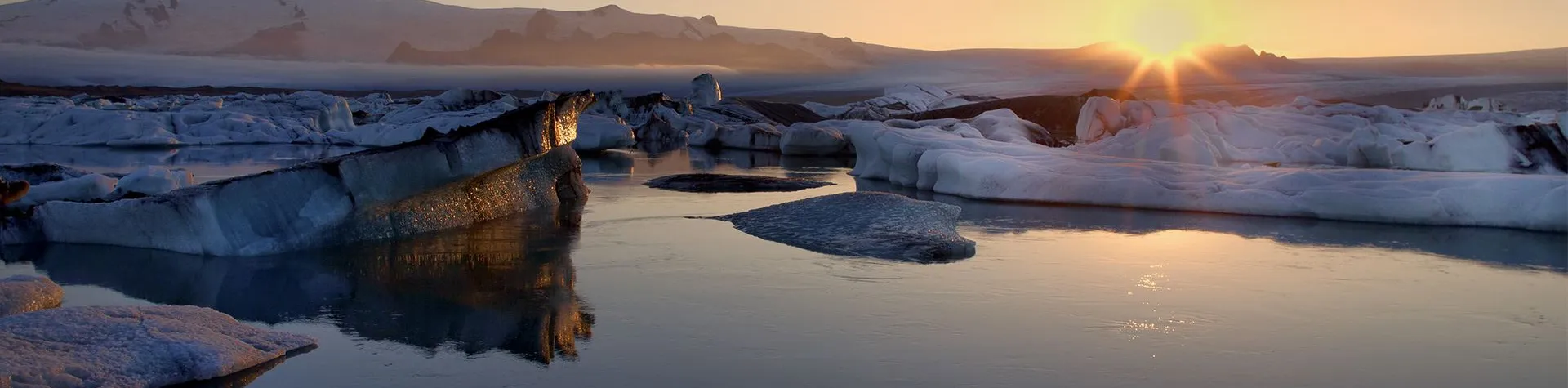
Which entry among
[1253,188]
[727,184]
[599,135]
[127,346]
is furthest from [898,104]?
[127,346]

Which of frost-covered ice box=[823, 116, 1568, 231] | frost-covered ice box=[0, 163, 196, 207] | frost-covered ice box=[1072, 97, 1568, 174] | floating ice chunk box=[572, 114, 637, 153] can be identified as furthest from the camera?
floating ice chunk box=[572, 114, 637, 153]

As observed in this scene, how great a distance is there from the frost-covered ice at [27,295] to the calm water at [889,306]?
A: 135 millimetres

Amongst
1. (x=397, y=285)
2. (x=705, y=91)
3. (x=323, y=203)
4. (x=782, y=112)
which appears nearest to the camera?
(x=397, y=285)

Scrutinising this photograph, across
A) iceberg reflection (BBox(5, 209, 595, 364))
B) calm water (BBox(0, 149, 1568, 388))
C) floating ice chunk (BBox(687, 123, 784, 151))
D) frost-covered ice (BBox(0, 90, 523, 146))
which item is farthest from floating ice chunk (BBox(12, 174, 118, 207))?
floating ice chunk (BBox(687, 123, 784, 151))

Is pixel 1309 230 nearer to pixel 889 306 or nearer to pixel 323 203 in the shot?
pixel 889 306

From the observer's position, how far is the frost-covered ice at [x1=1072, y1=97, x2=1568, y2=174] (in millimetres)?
13031

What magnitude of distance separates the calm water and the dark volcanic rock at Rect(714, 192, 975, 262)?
0.82 ft

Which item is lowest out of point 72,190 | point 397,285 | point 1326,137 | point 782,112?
point 782,112

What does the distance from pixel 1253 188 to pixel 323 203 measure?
7.88 m

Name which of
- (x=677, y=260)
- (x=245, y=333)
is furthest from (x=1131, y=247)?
(x=245, y=333)

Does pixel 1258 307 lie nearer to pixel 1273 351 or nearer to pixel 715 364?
pixel 1273 351

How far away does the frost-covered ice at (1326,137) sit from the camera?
13.0 meters

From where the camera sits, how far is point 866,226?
8.41m

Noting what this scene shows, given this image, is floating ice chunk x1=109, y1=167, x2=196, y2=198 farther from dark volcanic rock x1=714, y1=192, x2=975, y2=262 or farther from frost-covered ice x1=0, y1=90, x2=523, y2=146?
frost-covered ice x1=0, y1=90, x2=523, y2=146
